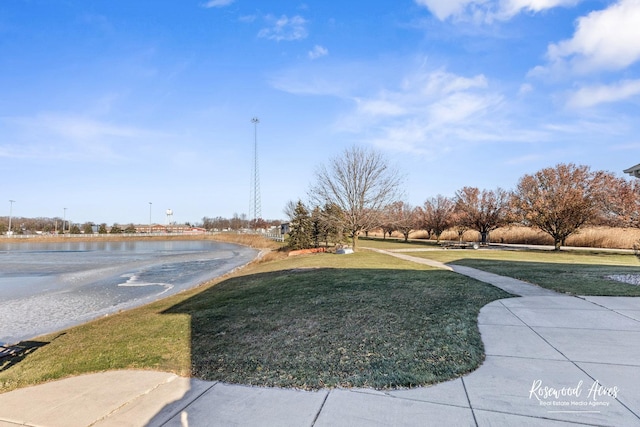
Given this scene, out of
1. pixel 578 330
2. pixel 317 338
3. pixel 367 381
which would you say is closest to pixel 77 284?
pixel 317 338

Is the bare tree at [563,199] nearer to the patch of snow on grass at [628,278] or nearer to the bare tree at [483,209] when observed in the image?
the bare tree at [483,209]

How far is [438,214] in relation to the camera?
39719mm

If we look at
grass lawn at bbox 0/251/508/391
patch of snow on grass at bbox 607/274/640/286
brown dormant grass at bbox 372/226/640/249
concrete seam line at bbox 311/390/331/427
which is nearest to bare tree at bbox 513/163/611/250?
brown dormant grass at bbox 372/226/640/249

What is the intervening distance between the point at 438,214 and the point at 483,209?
648 cm

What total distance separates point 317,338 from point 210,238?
3224 inches

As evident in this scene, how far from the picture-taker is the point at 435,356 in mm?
3920

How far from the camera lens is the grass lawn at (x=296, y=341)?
3.67 metres

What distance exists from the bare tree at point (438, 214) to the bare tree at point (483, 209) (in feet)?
11.3

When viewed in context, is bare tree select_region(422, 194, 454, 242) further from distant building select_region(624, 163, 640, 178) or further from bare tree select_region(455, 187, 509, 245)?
distant building select_region(624, 163, 640, 178)

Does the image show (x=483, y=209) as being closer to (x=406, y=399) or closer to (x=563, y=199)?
(x=563, y=199)

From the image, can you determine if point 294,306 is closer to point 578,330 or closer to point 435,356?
point 435,356

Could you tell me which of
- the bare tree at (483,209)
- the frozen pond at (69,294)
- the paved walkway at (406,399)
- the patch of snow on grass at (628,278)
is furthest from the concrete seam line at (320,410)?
the bare tree at (483,209)

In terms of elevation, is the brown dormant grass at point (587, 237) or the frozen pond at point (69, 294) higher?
the brown dormant grass at point (587, 237)

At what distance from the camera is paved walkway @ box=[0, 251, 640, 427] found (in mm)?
2693
